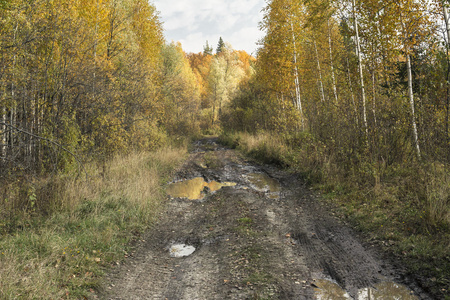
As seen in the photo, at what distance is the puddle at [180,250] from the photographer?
5.63m

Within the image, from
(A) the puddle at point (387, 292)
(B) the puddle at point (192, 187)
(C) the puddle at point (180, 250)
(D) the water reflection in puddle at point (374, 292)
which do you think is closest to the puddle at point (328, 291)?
(D) the water reflection in puddle at point (374, 292)

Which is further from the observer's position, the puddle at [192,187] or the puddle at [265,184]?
the puddle at [192,187]

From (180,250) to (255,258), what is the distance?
5.63 feet

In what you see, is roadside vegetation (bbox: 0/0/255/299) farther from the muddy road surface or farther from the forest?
the muddy road surface

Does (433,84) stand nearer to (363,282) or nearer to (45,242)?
(363,282)

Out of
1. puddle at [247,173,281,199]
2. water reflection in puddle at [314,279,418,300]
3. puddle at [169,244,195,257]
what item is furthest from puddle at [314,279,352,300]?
puddle at [247,173,281,199]

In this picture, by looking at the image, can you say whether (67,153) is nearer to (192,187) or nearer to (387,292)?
(192,187)

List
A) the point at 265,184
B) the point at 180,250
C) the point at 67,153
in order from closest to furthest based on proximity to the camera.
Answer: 1. the point at 180,250
2. the point at 67,153
3. the point at 265,184

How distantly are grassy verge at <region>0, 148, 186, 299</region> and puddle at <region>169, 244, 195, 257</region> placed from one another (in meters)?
0.96

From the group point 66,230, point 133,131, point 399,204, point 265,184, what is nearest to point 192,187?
point 265,184

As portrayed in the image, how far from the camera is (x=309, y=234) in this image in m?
6.07

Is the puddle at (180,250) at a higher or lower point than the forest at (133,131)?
lower

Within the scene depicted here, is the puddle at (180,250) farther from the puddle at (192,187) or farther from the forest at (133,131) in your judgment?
the puddle at (192,187)

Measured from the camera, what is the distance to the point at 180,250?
582cm
